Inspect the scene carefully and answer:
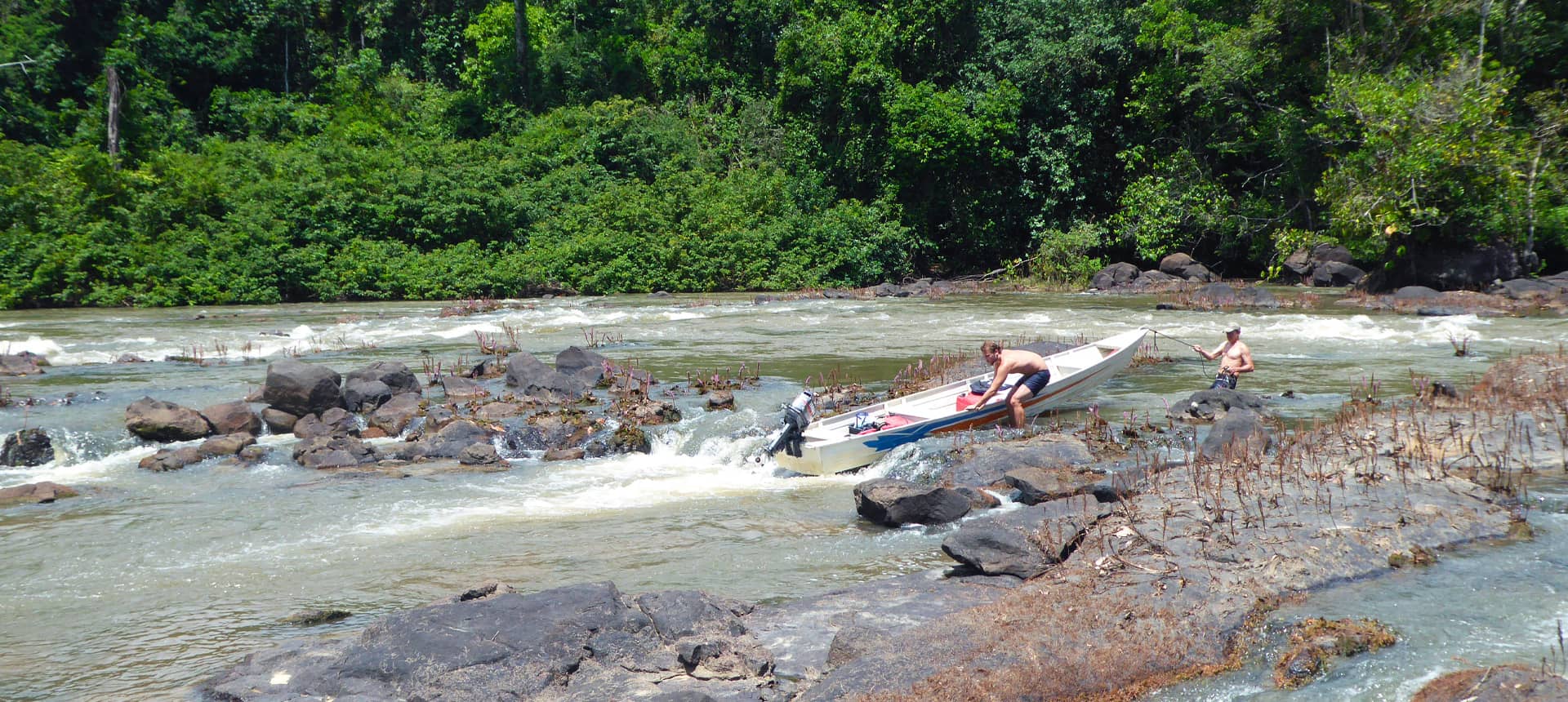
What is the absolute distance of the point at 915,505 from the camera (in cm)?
912

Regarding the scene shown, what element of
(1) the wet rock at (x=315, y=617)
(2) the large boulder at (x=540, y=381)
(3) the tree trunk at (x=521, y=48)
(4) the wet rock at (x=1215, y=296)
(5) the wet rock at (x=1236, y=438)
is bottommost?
(1) the wet rock at (x=315, y=617)

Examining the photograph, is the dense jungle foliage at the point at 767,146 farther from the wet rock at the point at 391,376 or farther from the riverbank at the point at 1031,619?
the riverbank at the point at 1031,619

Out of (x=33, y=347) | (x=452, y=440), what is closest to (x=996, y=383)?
(x=452, y=440)

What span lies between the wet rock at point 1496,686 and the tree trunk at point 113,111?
39.4 m

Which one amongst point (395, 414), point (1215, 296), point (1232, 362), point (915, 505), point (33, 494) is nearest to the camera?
point (915, 505)

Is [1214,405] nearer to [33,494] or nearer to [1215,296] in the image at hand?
[33,494]

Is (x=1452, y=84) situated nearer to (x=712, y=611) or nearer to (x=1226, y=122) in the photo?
(x=1226, y=122)

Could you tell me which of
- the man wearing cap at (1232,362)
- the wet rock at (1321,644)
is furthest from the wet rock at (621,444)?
the wet rock at (1321,644)

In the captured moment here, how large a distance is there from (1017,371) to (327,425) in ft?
27.6

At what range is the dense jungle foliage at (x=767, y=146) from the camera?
25984mm

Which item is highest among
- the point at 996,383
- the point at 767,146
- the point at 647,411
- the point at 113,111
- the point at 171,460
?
the point at 113,111

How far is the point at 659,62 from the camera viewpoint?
43.6 metres

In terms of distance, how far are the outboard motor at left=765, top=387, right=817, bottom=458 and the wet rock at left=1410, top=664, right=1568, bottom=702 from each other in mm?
6863

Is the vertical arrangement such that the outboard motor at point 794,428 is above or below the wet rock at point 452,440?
above
